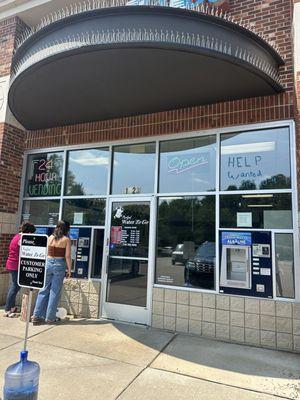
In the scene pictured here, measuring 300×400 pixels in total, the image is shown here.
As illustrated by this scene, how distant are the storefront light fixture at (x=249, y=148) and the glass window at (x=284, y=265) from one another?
144 centimetres

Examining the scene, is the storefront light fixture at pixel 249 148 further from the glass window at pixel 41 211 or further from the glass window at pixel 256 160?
the glass window at pixel 41 211

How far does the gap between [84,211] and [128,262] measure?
151cm

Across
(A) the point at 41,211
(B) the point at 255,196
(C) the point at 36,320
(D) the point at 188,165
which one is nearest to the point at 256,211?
(B) the point at 255,196

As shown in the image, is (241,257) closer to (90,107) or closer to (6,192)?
(90,107)

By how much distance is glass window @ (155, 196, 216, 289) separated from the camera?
5910mm

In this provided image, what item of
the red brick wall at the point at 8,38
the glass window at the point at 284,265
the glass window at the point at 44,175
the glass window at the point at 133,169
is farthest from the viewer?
the red brick wall at the point at 8,38

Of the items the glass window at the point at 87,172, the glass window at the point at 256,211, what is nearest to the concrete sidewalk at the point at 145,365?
the glass window at the point at 256,211

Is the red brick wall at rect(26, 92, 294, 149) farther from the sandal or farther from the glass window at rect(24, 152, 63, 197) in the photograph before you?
the sandal

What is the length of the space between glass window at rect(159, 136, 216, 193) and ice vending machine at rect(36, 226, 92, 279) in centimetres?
190

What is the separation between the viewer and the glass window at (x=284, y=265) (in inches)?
206

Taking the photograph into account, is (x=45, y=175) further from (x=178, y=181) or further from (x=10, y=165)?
(x=178, y=181)

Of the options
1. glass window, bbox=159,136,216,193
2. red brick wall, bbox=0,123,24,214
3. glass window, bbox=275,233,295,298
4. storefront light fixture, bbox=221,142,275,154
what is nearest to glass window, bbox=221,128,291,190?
storefront light fixture, bbox=221,142,275,154

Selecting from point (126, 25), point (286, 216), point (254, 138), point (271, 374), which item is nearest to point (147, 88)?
point (126, 25)

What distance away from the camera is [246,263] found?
5.55m
